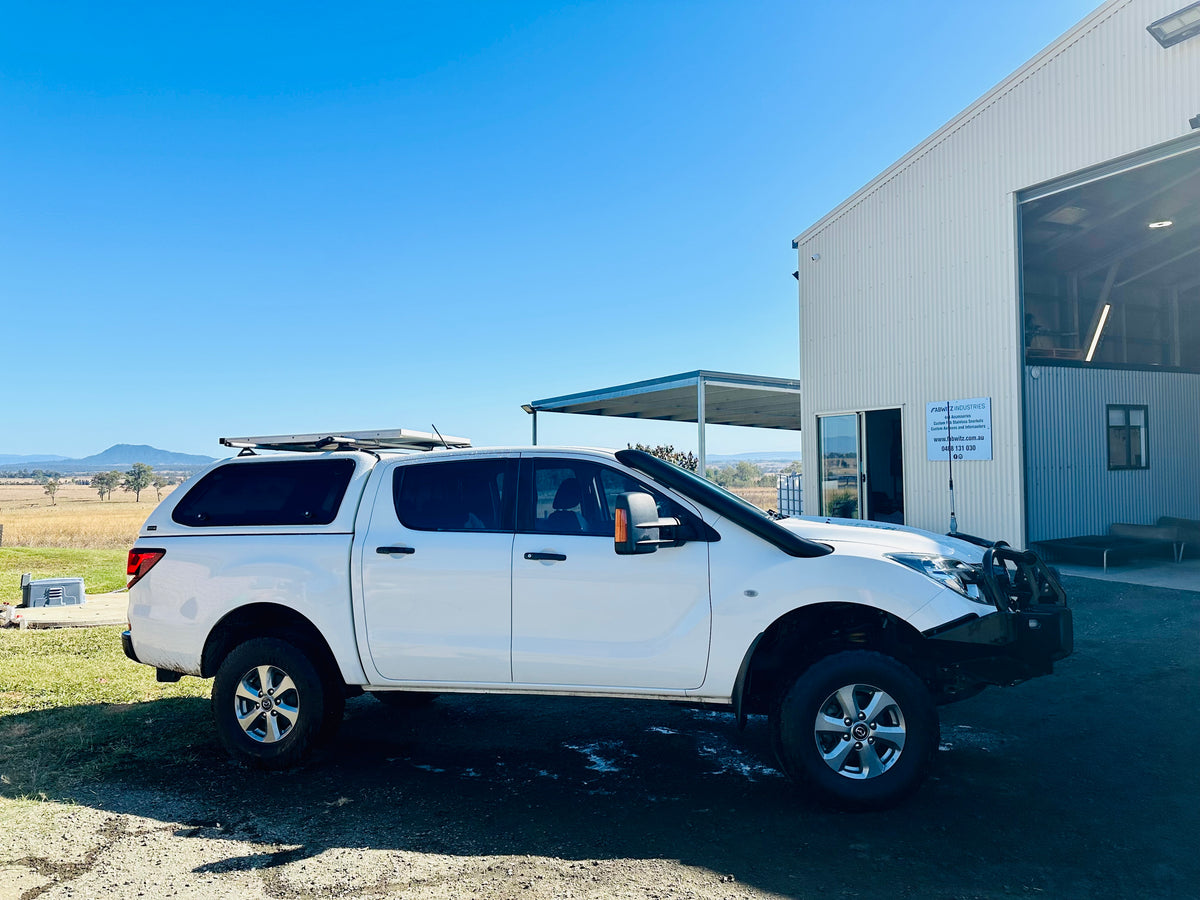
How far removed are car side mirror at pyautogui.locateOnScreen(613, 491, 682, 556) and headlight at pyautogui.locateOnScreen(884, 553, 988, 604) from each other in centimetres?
128

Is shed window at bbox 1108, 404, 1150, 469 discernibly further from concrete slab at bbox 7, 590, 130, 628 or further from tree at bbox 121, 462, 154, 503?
tree at bbox 121, 462, 154, 503

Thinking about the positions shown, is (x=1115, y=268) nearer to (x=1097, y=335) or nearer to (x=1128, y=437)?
(x=1097, y=335)

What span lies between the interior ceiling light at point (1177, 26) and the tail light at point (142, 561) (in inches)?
495

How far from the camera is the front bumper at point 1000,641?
438cm

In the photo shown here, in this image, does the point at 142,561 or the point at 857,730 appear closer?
the point at 857,730

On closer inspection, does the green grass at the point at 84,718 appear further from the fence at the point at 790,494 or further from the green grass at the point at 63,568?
the fence at the point at 790,494

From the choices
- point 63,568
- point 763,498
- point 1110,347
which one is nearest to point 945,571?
point 1110,347

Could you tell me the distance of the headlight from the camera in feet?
14.7

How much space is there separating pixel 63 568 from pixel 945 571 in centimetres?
1799

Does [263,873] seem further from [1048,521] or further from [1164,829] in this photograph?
[1048,521]

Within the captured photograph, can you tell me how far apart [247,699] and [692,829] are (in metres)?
2.81

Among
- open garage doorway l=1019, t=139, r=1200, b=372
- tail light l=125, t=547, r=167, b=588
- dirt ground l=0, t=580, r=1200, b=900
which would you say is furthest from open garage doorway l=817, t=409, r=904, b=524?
tail light l=125, t=547, r=167, b=588

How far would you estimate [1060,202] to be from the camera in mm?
13617

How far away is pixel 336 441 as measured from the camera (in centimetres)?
578
